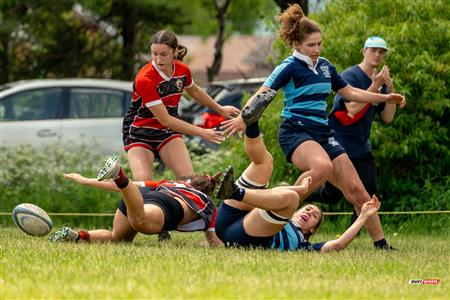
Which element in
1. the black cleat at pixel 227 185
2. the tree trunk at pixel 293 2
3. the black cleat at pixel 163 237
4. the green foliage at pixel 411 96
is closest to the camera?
the black cleat at pixel 227 185

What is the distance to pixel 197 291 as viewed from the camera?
5.95m

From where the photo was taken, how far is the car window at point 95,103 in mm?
16688

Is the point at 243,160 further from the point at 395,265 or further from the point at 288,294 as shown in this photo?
the point at 288,294

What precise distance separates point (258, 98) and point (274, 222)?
92 centimetres

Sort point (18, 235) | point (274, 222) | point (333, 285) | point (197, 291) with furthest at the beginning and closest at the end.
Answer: point (18, 235)
point (274, 222)
point (333, 285)
point (197, 291)

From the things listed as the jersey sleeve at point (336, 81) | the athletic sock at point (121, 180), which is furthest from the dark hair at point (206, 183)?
the jersey sleeve at point (336, 81)

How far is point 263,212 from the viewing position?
325 inches

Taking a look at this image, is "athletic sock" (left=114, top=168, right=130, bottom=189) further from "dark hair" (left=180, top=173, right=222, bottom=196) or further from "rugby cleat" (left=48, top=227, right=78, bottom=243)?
"rugby cleat" (left=48, top=227, right=78, bottom=243)

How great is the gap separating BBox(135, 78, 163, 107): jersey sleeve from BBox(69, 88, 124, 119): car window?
7.13 metres

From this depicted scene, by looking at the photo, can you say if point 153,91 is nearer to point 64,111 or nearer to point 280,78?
point 280,78

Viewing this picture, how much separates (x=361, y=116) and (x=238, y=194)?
9.30 feet

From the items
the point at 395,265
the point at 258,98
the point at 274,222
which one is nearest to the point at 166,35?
the point at 258,98

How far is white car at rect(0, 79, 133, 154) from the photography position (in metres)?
16.2

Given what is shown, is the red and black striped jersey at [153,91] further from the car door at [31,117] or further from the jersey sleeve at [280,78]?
the car door at [31,117]
